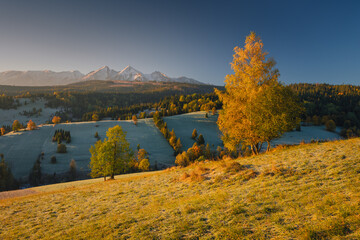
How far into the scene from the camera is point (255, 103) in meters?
18.3

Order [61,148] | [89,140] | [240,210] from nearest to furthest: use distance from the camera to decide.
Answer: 1. [240,210]
2. [61,148]
3. [89,140]

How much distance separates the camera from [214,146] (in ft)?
387

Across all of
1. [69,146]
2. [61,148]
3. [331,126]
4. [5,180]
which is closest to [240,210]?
[5,180]

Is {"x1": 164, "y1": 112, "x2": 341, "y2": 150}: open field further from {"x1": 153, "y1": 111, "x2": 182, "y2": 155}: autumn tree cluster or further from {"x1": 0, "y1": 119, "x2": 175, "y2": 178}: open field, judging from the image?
{"x1": 0, "y1": 119, "x2": 175, "y2": 178}: open field

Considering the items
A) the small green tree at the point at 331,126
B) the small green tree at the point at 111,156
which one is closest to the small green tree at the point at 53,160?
the small green tree at the point at 111,156

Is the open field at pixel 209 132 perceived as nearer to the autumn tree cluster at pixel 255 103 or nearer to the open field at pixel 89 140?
the open field at pixel 89 140

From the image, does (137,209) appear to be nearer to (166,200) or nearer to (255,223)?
(166,200)

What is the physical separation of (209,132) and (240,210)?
133m

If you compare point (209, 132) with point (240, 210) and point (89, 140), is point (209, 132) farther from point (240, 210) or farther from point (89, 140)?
point (240, 210)

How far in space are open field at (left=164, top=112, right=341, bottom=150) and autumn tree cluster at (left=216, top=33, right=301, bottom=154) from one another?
94.7 m

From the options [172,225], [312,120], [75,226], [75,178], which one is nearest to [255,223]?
[172,225]

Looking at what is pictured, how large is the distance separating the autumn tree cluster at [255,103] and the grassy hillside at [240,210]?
15.6 ft

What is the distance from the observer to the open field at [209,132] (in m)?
120

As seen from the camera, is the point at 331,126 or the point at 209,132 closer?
the point at 209,132
